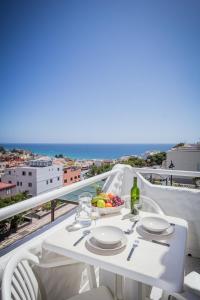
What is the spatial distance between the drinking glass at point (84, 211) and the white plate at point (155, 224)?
36 centimetres

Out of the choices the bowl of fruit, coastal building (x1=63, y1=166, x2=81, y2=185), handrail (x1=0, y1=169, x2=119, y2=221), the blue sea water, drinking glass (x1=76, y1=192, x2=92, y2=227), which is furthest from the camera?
the blue sea water

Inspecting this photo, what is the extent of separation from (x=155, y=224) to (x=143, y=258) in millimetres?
366

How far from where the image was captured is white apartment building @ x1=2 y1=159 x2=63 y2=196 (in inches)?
901

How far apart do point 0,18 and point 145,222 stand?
1887cm

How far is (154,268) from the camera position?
78 cm

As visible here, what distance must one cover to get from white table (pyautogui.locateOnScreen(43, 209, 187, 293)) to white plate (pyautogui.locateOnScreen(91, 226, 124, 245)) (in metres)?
0.06

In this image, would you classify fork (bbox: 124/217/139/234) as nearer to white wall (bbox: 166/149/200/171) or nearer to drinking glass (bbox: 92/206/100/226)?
drinking glass (bbox: 92/206/100/226)

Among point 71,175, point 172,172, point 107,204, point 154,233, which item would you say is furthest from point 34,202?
point 71,175

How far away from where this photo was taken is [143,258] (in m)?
0.86

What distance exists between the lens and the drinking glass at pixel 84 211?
1280 mm

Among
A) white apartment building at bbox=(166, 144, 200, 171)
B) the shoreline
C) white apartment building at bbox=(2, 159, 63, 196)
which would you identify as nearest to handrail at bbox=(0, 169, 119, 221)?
white apartment building at bbox=(166, 144, 200, 171)

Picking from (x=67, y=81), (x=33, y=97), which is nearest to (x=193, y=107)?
(x=67, y=81)

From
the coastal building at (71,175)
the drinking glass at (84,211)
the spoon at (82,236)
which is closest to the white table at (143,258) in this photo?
the spoon at (82,236)

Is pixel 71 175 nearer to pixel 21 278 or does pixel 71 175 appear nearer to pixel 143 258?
pixel 21 278
